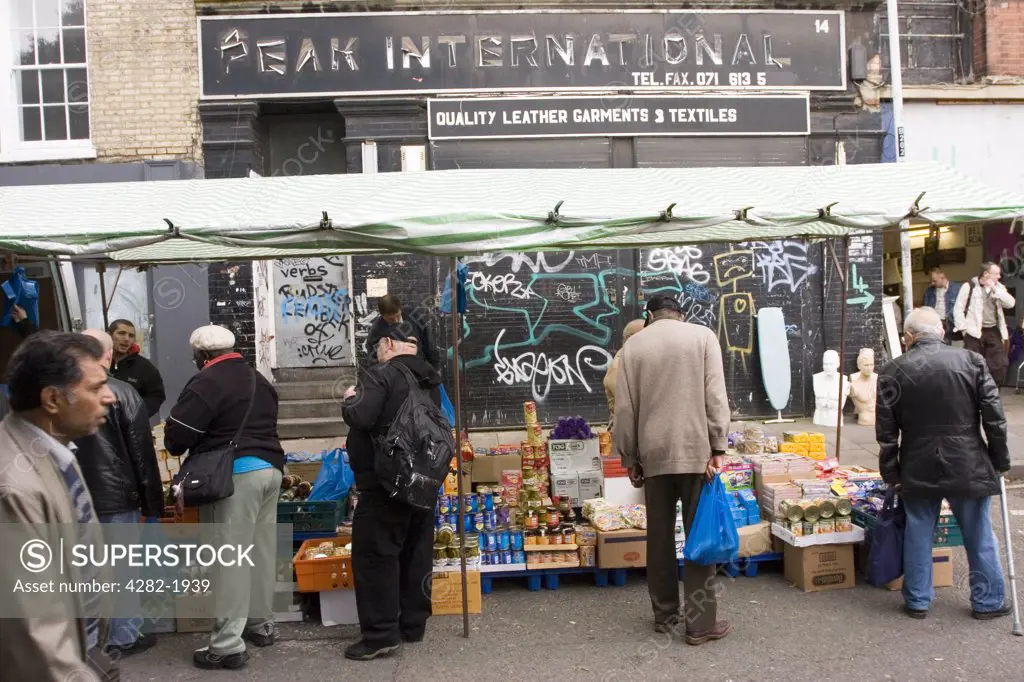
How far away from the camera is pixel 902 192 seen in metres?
5.42

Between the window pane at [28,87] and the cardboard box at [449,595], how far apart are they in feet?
29.6

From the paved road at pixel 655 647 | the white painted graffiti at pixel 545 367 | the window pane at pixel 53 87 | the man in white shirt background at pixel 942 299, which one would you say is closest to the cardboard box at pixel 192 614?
the paved road at pixel 655 647

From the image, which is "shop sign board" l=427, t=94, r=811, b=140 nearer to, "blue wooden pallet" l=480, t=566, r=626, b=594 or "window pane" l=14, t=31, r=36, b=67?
"window pane" l=14, t=31, r=36, b=67

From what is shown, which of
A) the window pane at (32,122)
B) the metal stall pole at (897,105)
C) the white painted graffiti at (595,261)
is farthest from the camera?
the white painted graffiti at (595,261)

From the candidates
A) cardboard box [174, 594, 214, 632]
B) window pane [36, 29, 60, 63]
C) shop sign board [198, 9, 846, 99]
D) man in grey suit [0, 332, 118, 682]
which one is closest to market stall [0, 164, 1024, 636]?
Result: cardboard box [174, 594, 214, 632]

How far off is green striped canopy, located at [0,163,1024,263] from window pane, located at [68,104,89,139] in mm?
5382

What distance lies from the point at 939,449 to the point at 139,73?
993cm

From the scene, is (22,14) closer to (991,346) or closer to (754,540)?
(754,540)

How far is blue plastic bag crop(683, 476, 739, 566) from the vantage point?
438cm

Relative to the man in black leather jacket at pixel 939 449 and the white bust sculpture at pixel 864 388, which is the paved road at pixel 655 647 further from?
the white bust sculpture at pixel 864 388

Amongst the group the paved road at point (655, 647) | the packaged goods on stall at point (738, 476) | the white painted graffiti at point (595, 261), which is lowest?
the paved road at point (655, 647)

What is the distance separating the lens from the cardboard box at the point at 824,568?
208 inches

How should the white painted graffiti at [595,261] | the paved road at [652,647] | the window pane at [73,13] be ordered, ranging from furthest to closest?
the white painted graffiti at [595,261] → the window pane at [73,13] → the paved road at [652,647]

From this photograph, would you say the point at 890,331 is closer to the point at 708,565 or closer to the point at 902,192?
the point at 902,192
